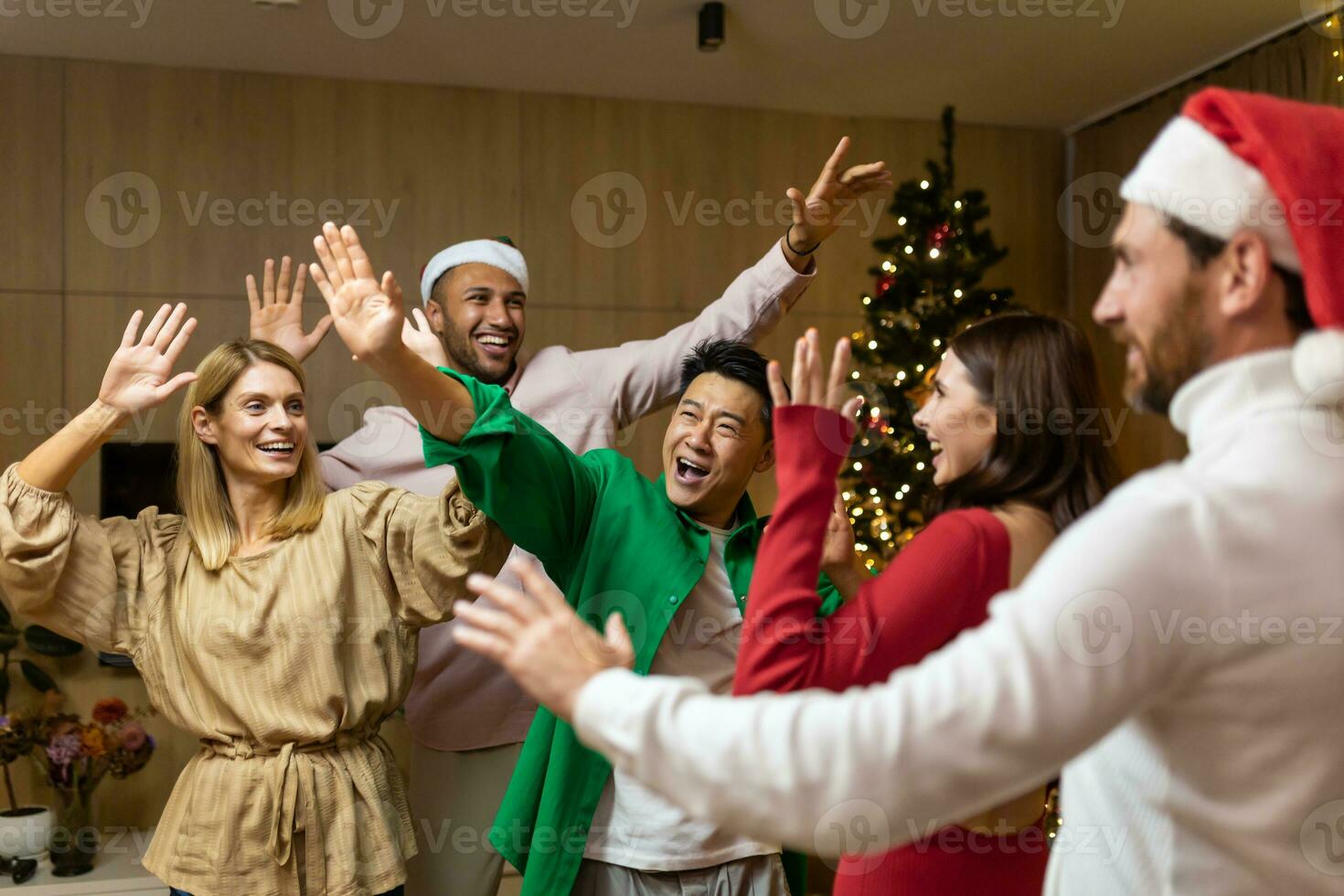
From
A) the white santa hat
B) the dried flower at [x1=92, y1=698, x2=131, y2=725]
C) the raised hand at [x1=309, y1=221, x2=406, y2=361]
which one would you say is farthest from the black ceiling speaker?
the dried flower at [x1=92, y1=698, x2=131, y2=725]

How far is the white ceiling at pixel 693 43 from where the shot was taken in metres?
3.93

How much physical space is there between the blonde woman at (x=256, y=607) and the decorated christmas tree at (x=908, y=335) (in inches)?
101

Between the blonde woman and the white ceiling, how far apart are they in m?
2.12

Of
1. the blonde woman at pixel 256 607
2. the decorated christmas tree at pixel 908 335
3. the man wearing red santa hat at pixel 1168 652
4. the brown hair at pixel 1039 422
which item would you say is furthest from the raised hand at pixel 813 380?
the decorated christmas tree at pixel 908 335

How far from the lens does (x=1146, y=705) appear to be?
84 centimetres

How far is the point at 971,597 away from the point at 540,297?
3.70 metres

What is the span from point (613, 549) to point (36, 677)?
9.75 feet

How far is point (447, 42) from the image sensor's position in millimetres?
4227

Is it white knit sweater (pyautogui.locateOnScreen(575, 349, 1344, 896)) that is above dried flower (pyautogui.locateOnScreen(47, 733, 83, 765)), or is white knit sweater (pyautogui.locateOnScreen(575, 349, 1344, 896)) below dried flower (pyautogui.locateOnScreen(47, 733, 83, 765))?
above

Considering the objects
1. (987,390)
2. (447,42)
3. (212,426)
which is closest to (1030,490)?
(987,390)

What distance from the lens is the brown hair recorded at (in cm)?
143

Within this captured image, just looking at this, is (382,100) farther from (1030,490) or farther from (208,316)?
(1030,490)

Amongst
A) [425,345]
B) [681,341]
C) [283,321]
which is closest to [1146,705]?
[425,345]

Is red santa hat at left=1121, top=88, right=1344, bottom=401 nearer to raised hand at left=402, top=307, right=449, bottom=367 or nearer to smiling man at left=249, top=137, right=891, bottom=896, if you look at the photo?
raised hand at left=402, top=307, right=449, bottom=367
